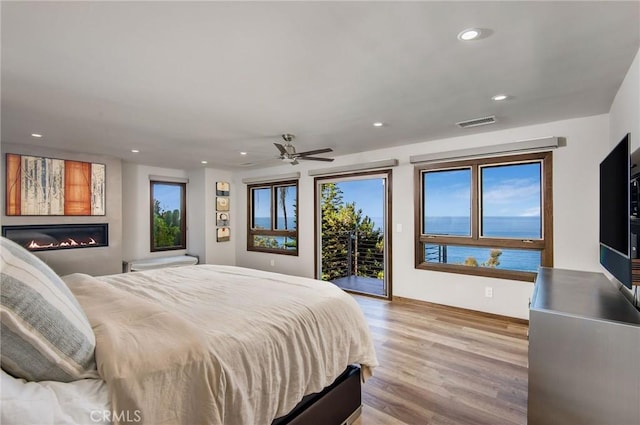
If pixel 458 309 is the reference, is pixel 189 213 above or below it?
above

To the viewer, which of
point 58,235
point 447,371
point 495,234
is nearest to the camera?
point 447,371

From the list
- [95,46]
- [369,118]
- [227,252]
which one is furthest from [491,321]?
[227,252]

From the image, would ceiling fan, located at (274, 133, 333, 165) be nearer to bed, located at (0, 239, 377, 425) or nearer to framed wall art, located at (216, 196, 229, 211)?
bed, located at (0, 239, 377, 425)

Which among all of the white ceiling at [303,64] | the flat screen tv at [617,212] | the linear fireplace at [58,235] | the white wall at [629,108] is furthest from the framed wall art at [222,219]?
the white wall at [629,108]

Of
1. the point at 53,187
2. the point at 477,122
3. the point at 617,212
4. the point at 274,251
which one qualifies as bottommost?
the point at 274,251

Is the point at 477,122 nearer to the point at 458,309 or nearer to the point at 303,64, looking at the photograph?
the point at 303,64

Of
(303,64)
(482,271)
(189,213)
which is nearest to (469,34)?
(303,64)

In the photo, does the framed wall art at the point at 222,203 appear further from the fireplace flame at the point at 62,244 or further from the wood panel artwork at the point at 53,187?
the fireplace flame at the point at 62,244

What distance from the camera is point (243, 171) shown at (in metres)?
6.79

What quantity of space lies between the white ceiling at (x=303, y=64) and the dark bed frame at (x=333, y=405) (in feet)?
6.76

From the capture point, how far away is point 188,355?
3.73 feet

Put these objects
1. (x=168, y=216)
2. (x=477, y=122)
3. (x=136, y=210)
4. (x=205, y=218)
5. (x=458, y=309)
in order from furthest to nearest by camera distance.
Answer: (x=168, y=216) → (x=205, y=218) → (x=136, y=210) → (x=458, y=309) → (x=477, y=122)

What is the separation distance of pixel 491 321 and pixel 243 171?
5.47 m

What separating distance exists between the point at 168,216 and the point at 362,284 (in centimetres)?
438
